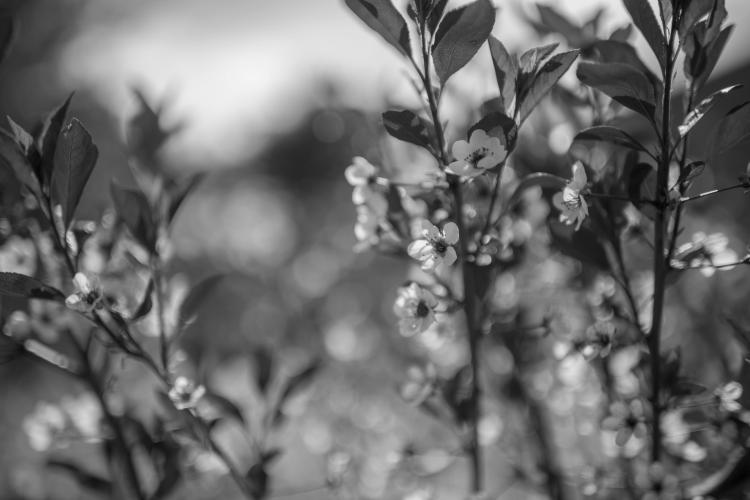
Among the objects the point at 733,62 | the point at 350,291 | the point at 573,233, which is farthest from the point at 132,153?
the point at 733,62

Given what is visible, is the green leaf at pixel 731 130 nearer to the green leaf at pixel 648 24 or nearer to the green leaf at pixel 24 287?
the green leaf at pixel 648 24

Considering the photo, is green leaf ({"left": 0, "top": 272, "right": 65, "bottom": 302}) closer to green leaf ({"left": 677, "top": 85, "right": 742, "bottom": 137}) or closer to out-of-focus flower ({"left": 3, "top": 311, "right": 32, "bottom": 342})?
out-of-focus flower ({"left": 3, "top": 311, "right": 32, "bottom": 342})

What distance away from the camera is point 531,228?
2.77 ft

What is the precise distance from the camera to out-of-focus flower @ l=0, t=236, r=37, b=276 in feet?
2.69

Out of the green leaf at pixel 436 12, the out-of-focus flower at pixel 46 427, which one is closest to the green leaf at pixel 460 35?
the green leaf at pixel 436 12

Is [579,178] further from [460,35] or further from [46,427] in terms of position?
[46,427]

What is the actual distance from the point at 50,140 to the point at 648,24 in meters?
0.57

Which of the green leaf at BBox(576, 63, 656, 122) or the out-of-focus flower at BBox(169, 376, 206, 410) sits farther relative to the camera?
the out-of-focus flower at BBox(169, 376, 206, 410)

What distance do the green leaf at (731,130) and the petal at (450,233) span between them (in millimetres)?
255

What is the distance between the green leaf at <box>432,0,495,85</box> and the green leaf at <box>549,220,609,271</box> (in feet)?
0.66

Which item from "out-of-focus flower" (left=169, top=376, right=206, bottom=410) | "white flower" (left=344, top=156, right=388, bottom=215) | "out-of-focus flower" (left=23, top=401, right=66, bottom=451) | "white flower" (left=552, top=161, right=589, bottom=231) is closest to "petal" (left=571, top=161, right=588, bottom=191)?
"white flower" (left=552, top=161, right=589, bottom=231)

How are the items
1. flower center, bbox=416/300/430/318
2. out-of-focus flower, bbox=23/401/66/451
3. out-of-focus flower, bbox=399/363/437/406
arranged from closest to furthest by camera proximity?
flower center, bbox=416/300/430/318
out-of-focus flower, bbox=399/363/437/406
out-of-focus flower, bbox=23/401/66/451

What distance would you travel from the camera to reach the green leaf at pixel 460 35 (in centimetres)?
55

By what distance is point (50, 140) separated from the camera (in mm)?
658
